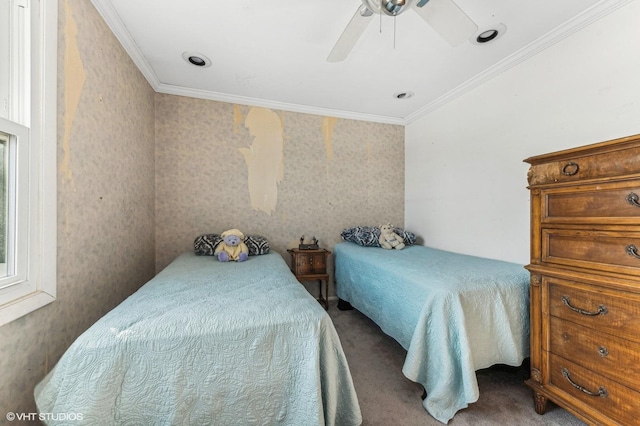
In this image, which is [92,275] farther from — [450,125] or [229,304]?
[450,125]

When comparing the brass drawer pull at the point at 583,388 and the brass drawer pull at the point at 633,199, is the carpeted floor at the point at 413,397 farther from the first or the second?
the brass drawer pull at the point at 633,199

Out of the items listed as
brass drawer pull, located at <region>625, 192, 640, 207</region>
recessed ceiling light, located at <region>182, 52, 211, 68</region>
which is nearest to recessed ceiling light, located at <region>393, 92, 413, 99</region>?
recessed ceiling light, located at <region>182, 52, 211, 68</region>

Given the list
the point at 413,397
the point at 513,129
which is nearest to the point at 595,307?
the point at 413,397

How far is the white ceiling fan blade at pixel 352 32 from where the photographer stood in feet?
4.04

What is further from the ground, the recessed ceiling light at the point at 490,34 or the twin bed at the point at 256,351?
the recessed ceiling light at the point at 490,34

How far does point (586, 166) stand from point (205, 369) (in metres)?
1.86

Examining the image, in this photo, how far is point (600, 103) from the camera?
1.50m

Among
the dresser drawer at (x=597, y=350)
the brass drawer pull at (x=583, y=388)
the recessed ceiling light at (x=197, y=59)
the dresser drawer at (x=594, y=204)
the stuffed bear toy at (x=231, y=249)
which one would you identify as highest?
the recessed ceiling light at (x=197, y=59)

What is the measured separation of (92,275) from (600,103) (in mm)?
3285

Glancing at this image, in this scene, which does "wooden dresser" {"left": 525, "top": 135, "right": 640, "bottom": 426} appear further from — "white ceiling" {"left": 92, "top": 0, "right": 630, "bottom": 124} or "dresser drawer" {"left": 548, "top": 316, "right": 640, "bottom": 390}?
"white ceiling" {"left": 92, "top": 0, "right": 630, "bottom": 124}

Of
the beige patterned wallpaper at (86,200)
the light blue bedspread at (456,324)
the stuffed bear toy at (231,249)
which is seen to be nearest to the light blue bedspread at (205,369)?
the beige patterned wallpaper at (86,200)

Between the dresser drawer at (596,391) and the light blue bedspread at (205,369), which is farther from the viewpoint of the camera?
the dresser drawer at (596,391)

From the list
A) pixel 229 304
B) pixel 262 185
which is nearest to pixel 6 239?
pixel 229 304

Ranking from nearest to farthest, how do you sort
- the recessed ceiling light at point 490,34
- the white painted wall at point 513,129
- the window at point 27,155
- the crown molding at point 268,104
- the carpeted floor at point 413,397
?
the window at point 27,155 < the carpeted floor at point 413,397 < the white painted wall at point 513,129 < the recessed ceiling light at point 490,34 < the crown molding at point 268,104
